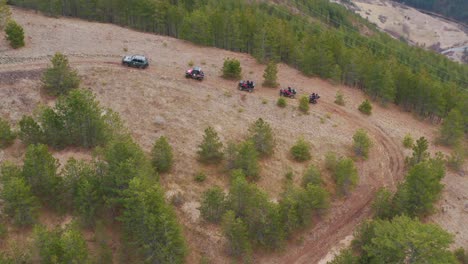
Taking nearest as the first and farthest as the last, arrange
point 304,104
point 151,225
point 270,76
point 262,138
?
point 151,225 → point 262,138 → point 304,104 → point 270,76

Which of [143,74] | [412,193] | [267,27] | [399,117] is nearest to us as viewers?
[412,193]

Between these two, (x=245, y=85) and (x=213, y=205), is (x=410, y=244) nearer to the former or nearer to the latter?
(x=213, y=205)

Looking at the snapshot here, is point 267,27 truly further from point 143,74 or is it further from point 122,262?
point 122,262

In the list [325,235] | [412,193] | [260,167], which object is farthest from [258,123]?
[412,193]

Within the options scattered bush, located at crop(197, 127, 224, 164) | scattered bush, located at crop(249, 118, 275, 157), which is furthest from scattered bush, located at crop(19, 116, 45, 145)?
scattered bush, located at crop(249, 118, 275, 157)

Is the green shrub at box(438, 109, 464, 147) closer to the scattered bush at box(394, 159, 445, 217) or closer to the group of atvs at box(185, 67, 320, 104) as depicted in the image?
the scattered bush at box(394, 159, 445, 217)

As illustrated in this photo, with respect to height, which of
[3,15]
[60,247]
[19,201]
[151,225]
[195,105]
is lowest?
[60,247]

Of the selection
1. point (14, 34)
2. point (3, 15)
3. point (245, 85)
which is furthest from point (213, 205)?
point (3, 15)
